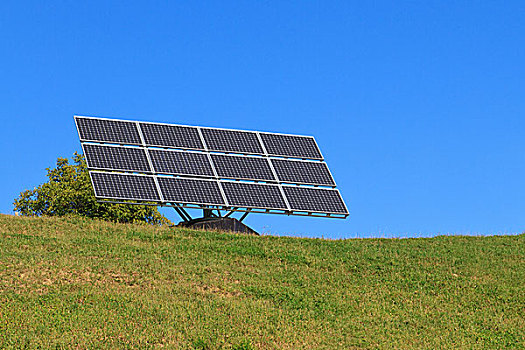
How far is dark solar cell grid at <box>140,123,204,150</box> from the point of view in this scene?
36844 millimetres

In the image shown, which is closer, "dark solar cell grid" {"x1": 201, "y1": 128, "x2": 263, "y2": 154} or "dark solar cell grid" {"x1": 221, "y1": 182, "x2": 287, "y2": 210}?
"dark solar cell grid" {"x1": 221, "y1": 182, "x2": 287, "y2": 210}

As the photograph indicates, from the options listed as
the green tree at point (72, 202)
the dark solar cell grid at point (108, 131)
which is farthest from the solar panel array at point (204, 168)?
the green tree at point (72, 202)

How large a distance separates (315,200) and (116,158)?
10790 millimetres

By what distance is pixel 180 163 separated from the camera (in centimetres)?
3594

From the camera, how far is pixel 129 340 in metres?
20.5

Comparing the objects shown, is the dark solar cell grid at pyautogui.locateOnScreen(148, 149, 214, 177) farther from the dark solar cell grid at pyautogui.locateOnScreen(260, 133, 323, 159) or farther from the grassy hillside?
the dark solar cell grid at pyautogui.locateOnScreen(260, 133, 323, 159)

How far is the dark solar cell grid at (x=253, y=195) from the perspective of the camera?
3491 centimetres

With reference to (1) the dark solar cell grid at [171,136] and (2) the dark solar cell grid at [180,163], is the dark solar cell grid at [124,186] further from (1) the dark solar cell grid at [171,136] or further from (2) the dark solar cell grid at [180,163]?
(1) the dark solar cell grid at [171,136]

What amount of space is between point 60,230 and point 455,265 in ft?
63.7

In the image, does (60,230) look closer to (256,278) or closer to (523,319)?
(256,278)

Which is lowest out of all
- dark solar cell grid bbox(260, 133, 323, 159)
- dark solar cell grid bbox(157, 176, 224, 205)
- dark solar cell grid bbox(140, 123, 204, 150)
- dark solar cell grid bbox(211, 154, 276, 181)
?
dark solar cell grid bbox(157, 176, 224, 205)

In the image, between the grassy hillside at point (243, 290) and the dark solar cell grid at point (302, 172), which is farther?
the dark solar cell grid at point (302, 172)

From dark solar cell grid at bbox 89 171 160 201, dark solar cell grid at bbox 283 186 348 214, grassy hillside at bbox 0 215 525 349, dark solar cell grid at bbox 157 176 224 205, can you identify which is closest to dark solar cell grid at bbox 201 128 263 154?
dark solar cell grid at bbox 157 176 224 205

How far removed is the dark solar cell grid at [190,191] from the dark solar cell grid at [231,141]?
3108 millimetres
